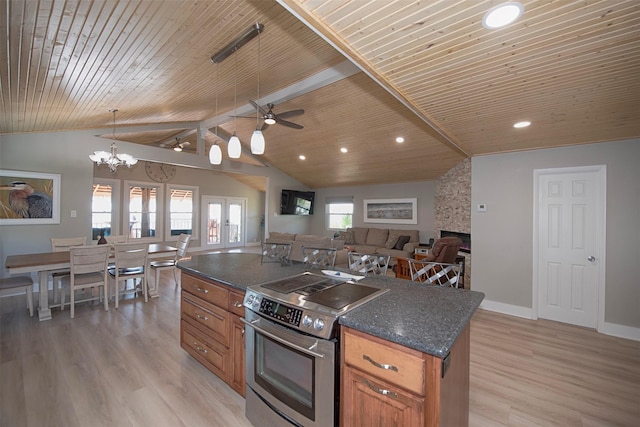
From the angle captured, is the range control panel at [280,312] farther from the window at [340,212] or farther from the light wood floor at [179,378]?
the window at [340,212]

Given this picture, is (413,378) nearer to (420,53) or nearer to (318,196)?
(420,53)

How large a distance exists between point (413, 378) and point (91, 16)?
9.25 feet

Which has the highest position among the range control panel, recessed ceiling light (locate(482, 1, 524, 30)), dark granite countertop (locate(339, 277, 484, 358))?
recessed ceiling light (locate(482, 1, 524, 30))

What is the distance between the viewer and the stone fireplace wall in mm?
5774

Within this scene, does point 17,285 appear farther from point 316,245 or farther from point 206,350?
point 316,245

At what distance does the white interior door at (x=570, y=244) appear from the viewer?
342 cm

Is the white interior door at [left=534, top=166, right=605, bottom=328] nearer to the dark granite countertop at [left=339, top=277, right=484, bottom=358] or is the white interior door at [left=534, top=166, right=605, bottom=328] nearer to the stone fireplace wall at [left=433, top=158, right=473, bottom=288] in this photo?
the stone fireplace wall at [left=433, top=158, right=473, bottom=288]

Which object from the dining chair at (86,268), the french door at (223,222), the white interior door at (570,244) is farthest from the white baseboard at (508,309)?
the french door at (223,222)

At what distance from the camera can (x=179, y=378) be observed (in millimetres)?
2281

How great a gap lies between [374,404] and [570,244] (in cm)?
394

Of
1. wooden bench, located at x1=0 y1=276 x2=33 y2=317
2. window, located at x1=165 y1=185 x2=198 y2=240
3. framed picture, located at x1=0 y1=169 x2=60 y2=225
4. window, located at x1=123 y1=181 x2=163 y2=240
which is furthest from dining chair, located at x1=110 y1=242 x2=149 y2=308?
window, located at x1=165 y1=185 x2=198 y2=240

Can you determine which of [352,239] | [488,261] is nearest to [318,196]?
[352,239]

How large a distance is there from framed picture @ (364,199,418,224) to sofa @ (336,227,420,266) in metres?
0.33

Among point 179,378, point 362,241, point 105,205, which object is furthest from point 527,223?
point 105,205
